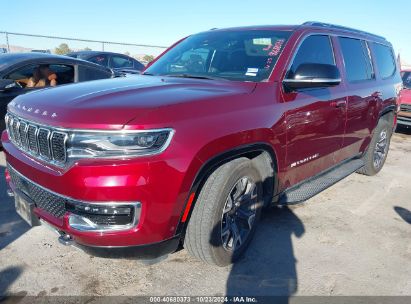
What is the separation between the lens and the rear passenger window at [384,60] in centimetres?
530

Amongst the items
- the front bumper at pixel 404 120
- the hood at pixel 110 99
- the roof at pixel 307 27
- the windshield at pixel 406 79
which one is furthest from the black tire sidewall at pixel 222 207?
the windshield at pixel 406 79

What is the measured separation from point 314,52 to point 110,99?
2262mm

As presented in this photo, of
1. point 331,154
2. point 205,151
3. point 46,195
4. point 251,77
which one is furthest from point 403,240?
point 46,195

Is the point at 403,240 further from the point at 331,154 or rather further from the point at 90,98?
the point at 90,98

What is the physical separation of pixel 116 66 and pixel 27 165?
356 inches

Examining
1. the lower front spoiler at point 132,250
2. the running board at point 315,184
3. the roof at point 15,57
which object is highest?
the roof at point 15,57

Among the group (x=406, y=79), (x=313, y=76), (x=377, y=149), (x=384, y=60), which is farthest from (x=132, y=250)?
(x=406, y=79)

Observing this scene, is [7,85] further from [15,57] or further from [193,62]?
[193,62]

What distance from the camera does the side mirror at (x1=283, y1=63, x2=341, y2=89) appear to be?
3.12m

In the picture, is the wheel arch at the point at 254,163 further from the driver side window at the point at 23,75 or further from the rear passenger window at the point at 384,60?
the driver side window at the point at 23,75

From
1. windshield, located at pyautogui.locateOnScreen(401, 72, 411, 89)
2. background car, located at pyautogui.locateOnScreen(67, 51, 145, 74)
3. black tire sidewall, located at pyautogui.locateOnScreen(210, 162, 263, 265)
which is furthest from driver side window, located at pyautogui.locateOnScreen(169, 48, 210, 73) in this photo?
windshield, located at pyautogui.locateOnScreen(401, 72, 411, 89)

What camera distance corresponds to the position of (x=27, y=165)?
2656 mm

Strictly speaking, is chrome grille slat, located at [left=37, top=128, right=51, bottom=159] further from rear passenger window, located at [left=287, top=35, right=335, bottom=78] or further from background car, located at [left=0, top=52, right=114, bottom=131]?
background car, located at [left=0, top=52, right=114, bottom=131]

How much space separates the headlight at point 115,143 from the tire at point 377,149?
13.3ft
